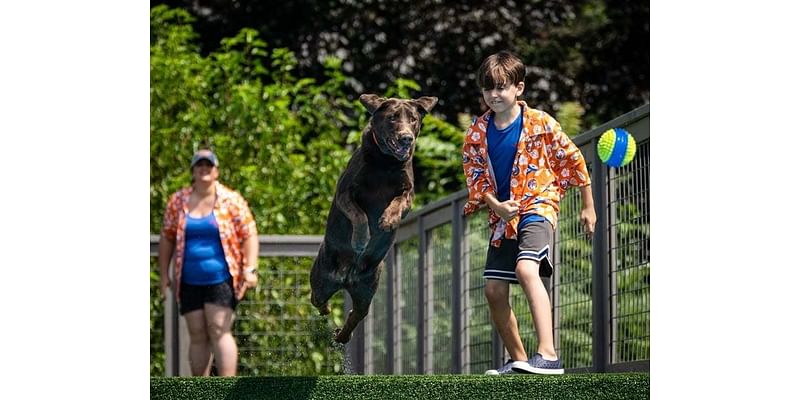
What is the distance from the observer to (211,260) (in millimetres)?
11367

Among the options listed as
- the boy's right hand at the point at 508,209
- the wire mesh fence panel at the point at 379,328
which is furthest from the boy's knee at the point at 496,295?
the wire mesh fence panel at the point at 379,328

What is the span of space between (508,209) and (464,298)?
141 inches

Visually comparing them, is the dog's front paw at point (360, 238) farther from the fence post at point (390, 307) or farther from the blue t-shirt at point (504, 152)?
the fence post at point (390, 307)

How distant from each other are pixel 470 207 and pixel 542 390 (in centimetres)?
171

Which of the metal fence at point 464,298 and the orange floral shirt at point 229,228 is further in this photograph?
the orange floral shirt at point 229,228

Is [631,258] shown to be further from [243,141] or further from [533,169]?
[243,141]

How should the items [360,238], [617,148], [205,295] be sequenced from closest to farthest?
[360,238]
[617,148]
[205,295]

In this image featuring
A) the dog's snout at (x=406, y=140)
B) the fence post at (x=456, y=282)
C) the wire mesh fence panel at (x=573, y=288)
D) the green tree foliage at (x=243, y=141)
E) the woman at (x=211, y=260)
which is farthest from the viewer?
the green tree foliage at (x=243, y=141)

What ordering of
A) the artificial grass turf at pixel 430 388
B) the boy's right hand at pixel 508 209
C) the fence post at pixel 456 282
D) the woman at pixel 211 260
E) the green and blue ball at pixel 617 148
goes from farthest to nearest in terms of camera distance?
the woman at pixel 211 260 → the fence post at pixel 456 282 → the green and blue ball at pixel 617 148 → the boy's right hand at pixel 508 209 → the artificial grass turf at pixel 430 388

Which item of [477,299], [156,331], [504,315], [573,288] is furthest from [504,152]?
[156,331]

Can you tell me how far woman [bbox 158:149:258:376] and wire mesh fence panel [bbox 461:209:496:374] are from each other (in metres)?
1.64

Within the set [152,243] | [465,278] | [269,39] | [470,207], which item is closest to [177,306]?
[152,243]

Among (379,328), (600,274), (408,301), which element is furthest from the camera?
(379,328)

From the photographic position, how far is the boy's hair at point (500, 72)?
7.54 metres
